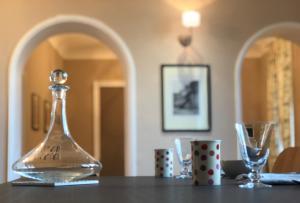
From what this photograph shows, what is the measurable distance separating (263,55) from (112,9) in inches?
169

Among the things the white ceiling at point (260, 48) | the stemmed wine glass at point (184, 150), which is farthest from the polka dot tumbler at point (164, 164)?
the white ceiling at point (260, 48)

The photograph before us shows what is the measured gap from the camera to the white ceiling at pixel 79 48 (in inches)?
295

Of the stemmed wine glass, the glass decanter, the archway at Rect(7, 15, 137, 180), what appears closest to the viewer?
the glass decanter

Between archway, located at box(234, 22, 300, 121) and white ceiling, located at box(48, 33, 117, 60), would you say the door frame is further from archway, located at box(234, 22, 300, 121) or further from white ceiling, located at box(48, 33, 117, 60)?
archway, located at box(234, 22, 300, 121)

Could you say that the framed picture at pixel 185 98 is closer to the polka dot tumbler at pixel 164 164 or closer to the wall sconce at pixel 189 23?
the wall sconce at pixel 189 23

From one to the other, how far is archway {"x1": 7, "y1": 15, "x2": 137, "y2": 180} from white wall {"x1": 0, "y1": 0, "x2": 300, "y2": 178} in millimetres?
55

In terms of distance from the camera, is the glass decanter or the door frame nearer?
the glass decanter

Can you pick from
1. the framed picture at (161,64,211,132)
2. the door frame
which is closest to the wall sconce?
the framed picture at (161,64,211,132)

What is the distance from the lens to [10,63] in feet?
14.4

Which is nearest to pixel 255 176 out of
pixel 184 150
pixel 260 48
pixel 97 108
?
pixel 184 150

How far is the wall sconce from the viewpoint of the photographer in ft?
14.9

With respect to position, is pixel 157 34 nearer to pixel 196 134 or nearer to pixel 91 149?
pixel 196 134

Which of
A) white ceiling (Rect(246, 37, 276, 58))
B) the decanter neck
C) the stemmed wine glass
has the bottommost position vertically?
the stemmed wine glass

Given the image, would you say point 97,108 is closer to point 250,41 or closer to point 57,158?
point 250,41
